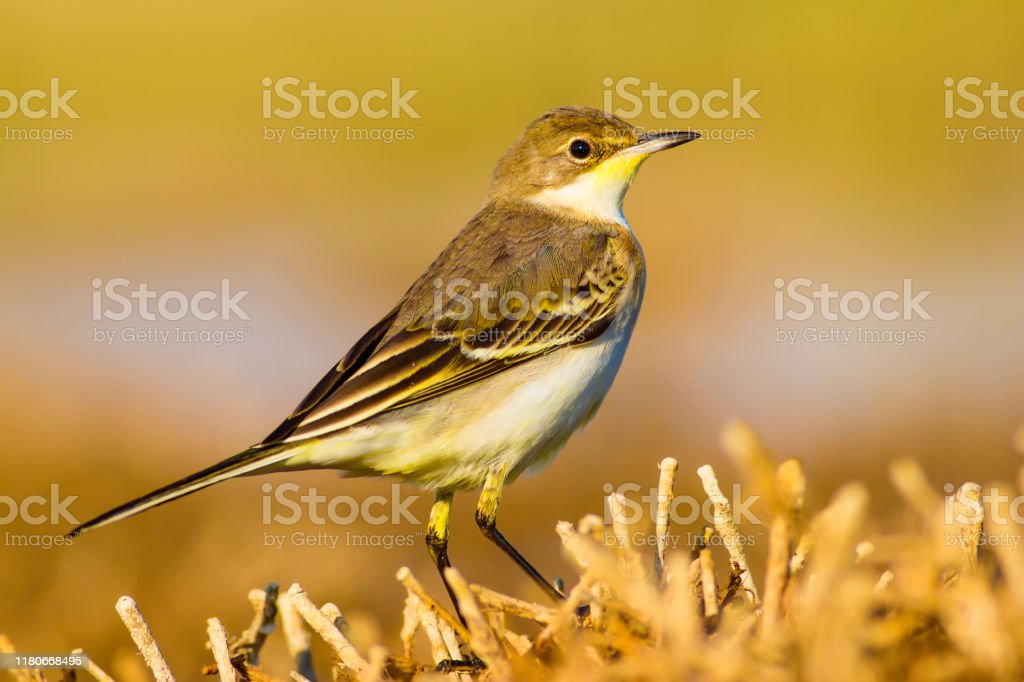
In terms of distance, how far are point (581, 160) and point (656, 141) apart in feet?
1.33

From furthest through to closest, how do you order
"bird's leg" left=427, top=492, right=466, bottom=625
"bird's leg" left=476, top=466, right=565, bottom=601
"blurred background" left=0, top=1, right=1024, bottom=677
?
"blurred background" left=0, top=1, right=1024, bottom=677 → "bird's leg" left=427, top=492, right=466, bottom=625 → "bird's leg" left=476, top=466, right=565, bottom=601

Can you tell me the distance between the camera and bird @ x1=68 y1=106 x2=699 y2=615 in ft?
17.5

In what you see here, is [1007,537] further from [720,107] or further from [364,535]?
[720,107]

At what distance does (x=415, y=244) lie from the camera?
16.5 m

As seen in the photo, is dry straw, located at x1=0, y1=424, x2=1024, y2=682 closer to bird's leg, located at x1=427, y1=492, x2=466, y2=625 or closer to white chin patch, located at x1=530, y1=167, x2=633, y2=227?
bird's leg, located at x1=427, y1=492, x2=466, y2=625

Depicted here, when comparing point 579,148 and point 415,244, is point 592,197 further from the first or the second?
point 415,244

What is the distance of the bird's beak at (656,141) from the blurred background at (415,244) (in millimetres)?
2479

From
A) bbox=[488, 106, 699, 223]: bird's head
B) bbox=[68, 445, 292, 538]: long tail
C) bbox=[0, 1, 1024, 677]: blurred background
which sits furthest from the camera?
bbox=[0, 1, 1024, 677]: blurred background

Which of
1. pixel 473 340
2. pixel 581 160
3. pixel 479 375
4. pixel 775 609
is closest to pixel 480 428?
pixel 479 375

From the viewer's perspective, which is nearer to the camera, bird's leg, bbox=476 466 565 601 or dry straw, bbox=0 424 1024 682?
dry straw, bbox=0 424 1024 682

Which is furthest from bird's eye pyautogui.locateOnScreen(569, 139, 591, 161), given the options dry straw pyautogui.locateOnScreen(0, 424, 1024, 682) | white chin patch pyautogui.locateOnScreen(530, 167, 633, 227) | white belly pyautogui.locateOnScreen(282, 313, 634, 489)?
dry straw pyautogui.locateOnScreen(0, 424, 1024, 682)

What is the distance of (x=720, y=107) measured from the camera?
1844 cm

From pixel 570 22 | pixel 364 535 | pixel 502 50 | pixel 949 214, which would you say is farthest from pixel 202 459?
pixel 570 22

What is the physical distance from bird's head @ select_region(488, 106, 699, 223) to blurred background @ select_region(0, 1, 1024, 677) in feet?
6.91
